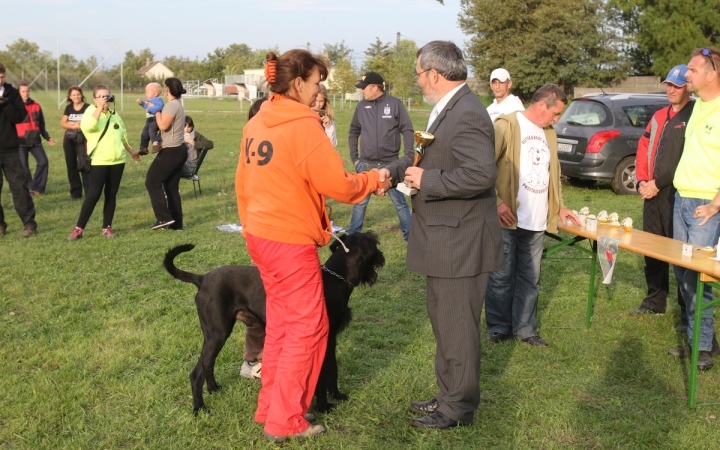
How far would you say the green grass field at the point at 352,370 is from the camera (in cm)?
372

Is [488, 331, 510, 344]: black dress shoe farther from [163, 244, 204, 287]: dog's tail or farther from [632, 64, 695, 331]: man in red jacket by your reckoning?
[163, 244, 204, 287]: dog's tail

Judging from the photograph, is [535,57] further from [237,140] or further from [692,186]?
[692,186]

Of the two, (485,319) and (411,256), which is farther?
(485,319)

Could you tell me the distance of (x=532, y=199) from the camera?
4863mm

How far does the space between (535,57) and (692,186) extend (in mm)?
39593

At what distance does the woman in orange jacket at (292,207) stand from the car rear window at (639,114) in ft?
Answer: 33.3

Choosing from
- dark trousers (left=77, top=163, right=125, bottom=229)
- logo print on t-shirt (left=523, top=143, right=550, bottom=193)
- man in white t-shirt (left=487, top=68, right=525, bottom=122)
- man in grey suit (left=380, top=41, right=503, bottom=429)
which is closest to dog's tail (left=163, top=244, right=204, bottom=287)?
man in grey suit (left=380, top=41, right=503, bottom=429)

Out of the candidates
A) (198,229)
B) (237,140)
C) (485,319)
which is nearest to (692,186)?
(485,319)

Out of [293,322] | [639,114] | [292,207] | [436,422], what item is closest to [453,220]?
[292,207]

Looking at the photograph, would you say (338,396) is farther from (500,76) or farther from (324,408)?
(500,76)

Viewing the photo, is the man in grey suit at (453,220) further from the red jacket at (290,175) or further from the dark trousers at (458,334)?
the red jacket at (290,175)

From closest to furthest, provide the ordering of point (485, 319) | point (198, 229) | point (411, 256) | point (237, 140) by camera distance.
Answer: point (411, 256), point (485, 319), point (198, 229), point (237, 140)

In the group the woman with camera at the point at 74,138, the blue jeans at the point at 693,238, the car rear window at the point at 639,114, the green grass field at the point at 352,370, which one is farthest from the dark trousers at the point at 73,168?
the car rear window at the point at 639,114

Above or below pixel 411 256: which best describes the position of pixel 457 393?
below
